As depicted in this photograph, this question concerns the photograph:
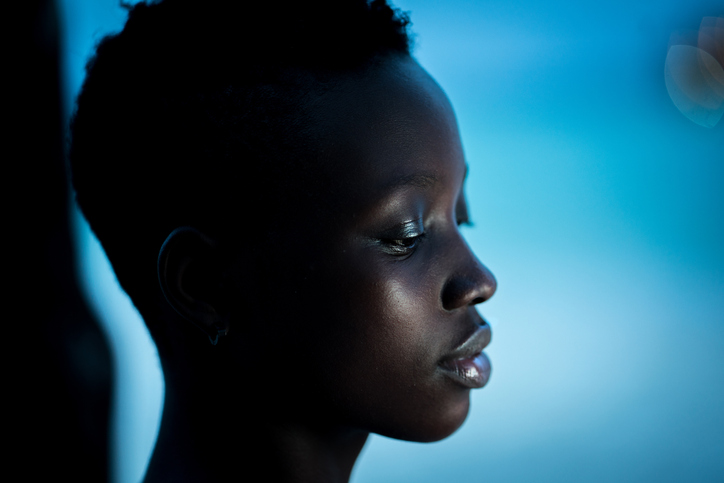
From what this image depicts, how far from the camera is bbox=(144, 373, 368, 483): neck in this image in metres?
0.70

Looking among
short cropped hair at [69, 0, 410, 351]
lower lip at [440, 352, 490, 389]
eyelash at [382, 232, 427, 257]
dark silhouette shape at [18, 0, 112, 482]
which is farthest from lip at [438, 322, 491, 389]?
dark silhouette shape at [18, 0, 112, 482]

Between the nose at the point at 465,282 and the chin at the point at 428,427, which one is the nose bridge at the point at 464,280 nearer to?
the nose at the point at 465,282

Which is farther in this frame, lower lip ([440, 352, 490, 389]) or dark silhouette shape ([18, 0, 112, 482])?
dark silhouette shape ([18, 0, 112, 482])

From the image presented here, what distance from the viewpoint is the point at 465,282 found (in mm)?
670

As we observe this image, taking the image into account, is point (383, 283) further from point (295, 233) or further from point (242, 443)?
point (242, 443)

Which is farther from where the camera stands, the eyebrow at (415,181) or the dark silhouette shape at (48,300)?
the dark silhouette shape at (48,300)

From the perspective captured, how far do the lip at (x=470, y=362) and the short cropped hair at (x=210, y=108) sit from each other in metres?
0.26

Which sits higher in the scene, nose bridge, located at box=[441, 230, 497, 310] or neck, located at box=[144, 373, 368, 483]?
nose bridge, located at box=[441, 230, 497, 310]

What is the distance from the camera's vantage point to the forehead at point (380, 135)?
2.10 feet

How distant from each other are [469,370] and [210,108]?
44cm

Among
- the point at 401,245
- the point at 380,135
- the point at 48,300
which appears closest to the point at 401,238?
the point at 401,245

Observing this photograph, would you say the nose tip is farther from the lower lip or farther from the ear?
the ear

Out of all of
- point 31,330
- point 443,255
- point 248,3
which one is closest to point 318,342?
point 443,255

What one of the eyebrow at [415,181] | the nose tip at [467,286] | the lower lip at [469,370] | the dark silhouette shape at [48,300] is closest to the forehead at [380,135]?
the eyebrow at [415,181]
